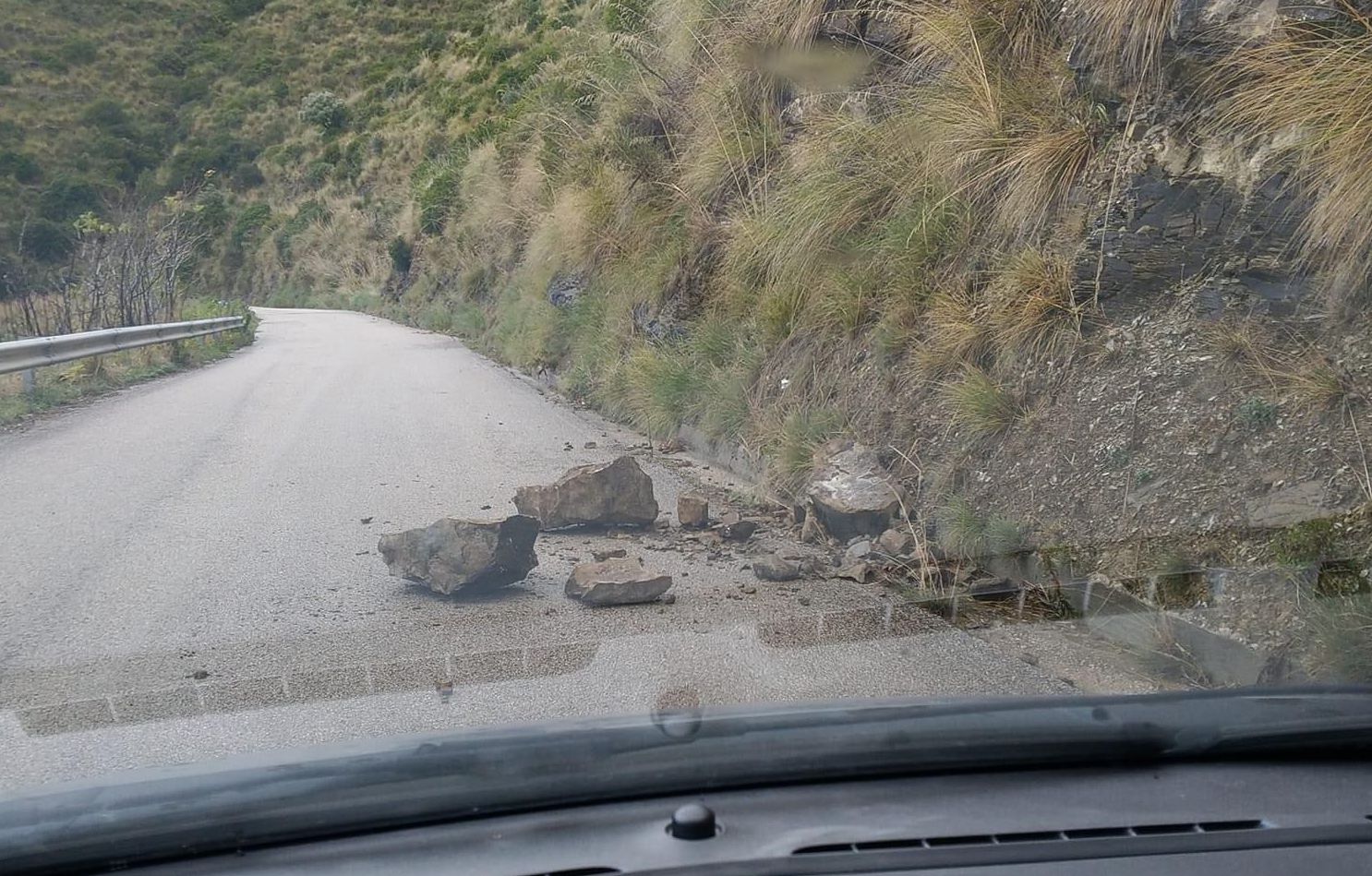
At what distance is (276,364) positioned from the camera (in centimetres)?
1945

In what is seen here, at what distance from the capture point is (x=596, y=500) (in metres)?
7.52

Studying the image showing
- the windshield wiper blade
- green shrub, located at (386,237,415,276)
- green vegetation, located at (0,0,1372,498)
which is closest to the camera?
the windshield wiper blade

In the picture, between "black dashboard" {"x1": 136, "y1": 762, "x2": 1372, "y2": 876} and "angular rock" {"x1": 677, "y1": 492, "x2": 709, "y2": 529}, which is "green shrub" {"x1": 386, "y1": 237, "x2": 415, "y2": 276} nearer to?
"angular rock" {"x1": 677, "y1": 492, "x2": 709, "y2": 529}

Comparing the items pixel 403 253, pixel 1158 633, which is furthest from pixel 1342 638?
pixel 403 253

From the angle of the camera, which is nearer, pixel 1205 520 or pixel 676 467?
pixel 1205 520

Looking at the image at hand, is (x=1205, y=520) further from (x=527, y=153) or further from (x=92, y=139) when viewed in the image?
(x=92, y=139)

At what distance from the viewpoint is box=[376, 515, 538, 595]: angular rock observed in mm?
6141

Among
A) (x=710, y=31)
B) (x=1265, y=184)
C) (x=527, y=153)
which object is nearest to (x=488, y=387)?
(x=710, y=31)

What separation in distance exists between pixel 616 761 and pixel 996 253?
226 inches

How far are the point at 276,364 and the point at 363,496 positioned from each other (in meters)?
11.8

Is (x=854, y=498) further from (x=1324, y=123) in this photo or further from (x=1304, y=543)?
(x=1324, y=123)

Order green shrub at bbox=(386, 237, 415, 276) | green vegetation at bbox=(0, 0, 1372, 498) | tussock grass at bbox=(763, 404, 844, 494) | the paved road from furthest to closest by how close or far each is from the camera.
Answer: green shrub at bbox=(386, 237, 415, 276) < tussock grass at bbox=(763, 404, 844, 494) < green vegetation at bbox=(0, 0, 1372, 498) < the paved road

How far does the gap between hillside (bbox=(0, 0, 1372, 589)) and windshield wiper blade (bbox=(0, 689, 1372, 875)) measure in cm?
264

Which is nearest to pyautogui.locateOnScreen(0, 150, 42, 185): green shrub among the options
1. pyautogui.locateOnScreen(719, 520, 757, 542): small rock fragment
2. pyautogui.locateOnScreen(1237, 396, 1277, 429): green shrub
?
pyautogui.locateOnScreen(719, 520, 757, 542): small rock fragment
